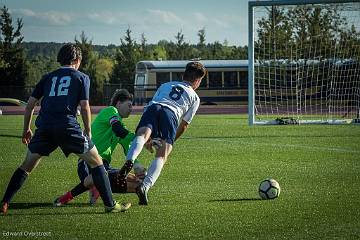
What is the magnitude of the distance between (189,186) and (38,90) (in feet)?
11.2

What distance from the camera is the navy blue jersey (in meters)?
8.47

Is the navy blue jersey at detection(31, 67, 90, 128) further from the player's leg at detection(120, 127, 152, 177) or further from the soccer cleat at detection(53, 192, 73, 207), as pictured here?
the soccer cleat at detection(53, 192, 73, 207)

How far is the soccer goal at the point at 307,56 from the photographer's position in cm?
2501

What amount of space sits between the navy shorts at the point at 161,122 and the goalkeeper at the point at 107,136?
28 cm

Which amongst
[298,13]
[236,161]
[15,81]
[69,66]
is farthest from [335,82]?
[15,81]

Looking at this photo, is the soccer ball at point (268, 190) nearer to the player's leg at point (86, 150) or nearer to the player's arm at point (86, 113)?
the player's leg at point (86, 150)

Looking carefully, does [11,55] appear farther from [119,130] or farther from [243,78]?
[119,130]

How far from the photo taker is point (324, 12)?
26062 mm

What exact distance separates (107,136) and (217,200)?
63.5 inches

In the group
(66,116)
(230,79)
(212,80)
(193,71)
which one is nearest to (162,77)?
(212,80)

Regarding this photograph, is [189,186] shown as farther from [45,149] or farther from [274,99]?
[274,99]

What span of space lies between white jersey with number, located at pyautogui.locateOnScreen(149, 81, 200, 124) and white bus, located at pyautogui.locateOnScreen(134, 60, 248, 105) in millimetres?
42713

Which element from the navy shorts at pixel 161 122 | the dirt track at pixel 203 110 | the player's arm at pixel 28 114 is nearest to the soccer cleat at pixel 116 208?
the navy shorts at pixel 161 122

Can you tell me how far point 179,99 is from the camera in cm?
990
